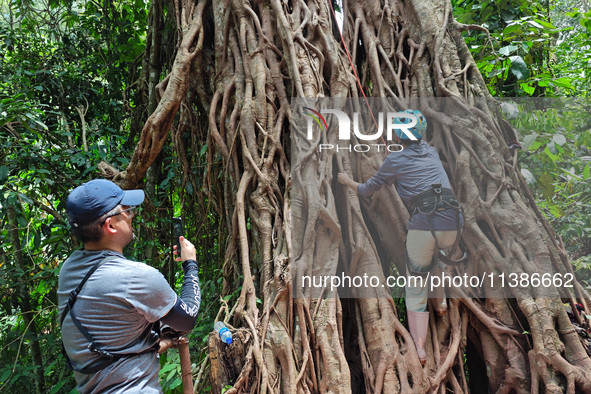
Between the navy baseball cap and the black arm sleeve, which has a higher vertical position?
the navy baseball cap

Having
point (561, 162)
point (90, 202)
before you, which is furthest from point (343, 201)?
point (561, 162)

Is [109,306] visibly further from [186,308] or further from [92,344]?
[186,308]

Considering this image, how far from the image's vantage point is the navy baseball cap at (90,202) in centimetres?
154

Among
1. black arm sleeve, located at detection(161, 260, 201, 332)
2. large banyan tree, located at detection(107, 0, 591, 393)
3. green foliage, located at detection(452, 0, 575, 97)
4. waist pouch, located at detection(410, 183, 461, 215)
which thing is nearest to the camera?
black arm sleeve, located at detection(161, 260, 201, 332)

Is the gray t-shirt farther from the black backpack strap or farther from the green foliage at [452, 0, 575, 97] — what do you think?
the green foliage at [452, 0, 575, 97]

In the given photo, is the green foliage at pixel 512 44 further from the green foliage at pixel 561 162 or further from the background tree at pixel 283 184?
the green foliage at pixel 561 162

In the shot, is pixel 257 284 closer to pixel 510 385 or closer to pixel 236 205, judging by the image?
pixel 236 205

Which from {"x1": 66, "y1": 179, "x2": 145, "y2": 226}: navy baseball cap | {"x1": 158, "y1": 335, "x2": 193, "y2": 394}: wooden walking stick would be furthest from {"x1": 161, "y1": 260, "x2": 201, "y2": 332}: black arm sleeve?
{"x1": 66, "y1": 179, "x2": 145, "y2": 226}: navy baseball cap

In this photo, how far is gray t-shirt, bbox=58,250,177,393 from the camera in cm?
149

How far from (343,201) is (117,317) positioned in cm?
203

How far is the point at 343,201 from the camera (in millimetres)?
3277

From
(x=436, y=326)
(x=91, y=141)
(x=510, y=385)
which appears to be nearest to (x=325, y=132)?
(x=436, y=326)

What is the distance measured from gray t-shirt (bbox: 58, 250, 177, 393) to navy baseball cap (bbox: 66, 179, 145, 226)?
142mm

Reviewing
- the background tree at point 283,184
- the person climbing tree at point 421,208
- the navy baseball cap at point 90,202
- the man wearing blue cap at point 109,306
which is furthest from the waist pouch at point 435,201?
the navy baseball cap at point 90,202
